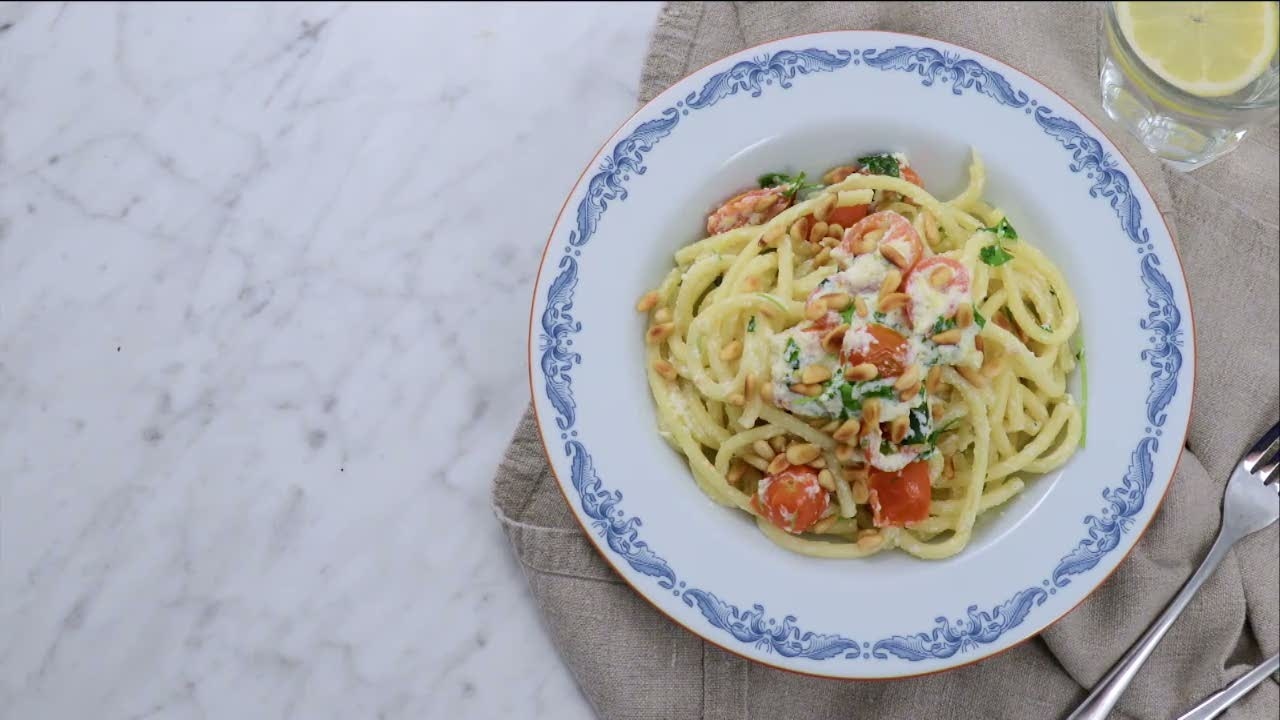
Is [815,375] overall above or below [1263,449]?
above

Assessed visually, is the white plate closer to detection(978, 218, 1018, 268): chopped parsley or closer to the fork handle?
detection(978, 218, 1018, 268): chopped parsley

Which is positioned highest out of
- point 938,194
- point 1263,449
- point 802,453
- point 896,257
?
point 896,257

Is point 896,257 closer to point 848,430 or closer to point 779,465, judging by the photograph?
point 848,430

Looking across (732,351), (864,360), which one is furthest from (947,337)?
(732,351)

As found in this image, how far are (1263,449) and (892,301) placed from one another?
169 cm

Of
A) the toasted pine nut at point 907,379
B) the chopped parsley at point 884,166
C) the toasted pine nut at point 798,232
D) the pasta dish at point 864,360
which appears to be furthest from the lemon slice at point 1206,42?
the toasted pine nut at point 907,379

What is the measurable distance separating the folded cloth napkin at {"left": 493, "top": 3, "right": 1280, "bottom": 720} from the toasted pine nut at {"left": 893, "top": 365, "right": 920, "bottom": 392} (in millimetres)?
1121

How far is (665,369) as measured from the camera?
3316 mm

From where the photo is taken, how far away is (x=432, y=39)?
4195 mm

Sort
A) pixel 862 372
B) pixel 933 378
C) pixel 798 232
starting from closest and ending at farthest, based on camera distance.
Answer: pixel 862 372, pixel 933 378, pixel 798 232

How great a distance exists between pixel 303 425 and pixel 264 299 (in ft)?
1.68

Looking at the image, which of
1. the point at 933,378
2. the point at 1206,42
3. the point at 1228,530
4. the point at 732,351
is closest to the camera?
the point at 933,378

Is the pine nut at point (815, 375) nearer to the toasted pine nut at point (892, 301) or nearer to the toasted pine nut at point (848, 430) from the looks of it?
the toasted pine nut at point (848, 430)

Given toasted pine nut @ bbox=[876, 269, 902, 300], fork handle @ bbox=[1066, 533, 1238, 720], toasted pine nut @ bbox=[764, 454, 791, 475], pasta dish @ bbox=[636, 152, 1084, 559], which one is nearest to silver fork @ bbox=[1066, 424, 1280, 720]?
fork handle @ bbox=[1066, 533, 1238, 720]
